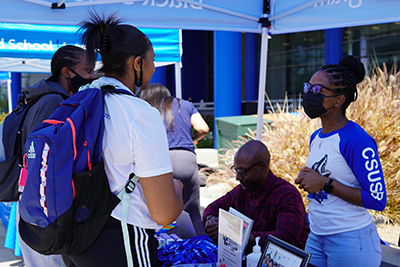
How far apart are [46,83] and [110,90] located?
1115 mm

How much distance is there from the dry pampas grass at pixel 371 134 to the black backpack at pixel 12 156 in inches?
113

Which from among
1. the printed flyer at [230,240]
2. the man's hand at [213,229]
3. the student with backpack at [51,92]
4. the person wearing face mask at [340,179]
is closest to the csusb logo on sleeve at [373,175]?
the person wearing face mask at [340,179]

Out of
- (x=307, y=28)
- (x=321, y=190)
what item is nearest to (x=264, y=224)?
(x=321, y=190)

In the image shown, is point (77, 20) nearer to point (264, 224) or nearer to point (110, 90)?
point (110, 90)

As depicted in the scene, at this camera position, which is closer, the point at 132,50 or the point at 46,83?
the point at 132,50

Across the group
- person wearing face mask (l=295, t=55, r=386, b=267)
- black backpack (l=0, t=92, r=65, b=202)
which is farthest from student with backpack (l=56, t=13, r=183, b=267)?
black backpack (l=0, t=92, r=65, b=202)

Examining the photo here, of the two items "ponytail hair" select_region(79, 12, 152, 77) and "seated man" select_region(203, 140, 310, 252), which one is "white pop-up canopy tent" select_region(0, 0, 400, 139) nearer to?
"ponytail hair" select_region(79, 12, 152, 77)

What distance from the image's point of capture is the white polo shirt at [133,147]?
138 centimetres

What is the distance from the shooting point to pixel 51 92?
2340mm

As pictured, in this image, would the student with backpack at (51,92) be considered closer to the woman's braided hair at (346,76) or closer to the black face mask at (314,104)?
the black face mask at (314,104)

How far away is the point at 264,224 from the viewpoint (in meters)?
2.34

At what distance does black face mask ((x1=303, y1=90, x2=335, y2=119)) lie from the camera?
2090 millimetres

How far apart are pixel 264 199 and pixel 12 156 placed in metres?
1.58

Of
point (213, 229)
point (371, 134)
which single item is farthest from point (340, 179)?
point (371, 134)
